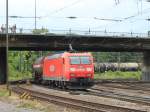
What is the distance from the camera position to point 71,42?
6606cm

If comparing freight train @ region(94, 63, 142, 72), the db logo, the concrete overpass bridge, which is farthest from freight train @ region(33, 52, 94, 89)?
freight train @ region(94, 63, 142, 72)

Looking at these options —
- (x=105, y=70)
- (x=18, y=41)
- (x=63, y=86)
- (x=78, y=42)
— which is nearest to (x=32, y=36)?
(x=18, y=41)

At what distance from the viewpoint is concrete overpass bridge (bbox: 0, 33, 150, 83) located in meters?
63.8

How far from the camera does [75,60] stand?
41500 mm

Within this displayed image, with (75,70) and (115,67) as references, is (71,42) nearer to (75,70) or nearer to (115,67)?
(75,70)

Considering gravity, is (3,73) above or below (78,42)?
below

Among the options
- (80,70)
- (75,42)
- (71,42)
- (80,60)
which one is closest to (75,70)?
(80,70)

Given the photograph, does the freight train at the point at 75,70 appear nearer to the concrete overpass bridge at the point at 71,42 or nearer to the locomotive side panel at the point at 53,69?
the locomotive side panel at the point at 53,69

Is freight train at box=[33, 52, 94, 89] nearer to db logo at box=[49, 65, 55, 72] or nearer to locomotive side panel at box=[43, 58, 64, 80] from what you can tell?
locomotive side panel at box=[43, 58, 64, 80]

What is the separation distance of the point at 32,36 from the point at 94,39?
890 centimetres

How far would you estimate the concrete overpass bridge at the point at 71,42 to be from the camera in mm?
63812

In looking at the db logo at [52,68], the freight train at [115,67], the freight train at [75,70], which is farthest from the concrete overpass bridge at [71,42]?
the freight train at [115,67]

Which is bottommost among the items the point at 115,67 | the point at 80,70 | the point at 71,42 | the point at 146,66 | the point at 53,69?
the point at 115,67

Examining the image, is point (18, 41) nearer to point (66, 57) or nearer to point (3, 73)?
point (3, 73)
